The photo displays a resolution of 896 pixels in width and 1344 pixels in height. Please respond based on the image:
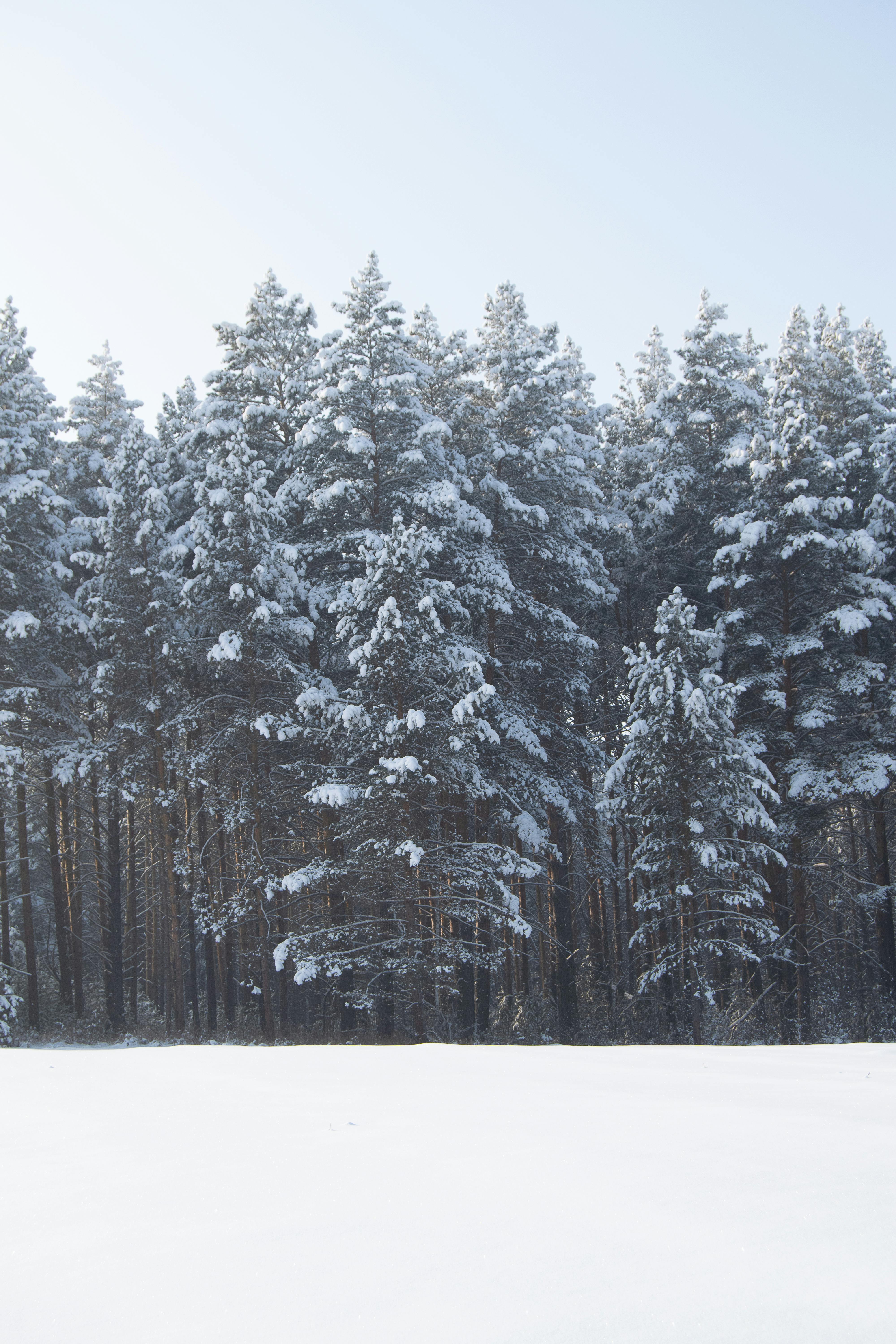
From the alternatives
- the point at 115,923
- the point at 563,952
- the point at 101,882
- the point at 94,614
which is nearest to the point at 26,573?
the point at 94,614

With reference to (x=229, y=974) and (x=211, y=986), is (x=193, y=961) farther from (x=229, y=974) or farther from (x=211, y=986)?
(x=211, y=986)

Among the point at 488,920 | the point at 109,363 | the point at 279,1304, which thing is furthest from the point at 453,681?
the point at 109,363

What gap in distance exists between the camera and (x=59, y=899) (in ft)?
83.3

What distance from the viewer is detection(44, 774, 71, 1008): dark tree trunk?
2372cm

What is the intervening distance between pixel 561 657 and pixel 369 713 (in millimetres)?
6072

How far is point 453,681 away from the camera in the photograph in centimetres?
1580

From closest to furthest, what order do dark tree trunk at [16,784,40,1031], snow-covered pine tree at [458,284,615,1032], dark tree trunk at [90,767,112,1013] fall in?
1. snow-covered pine tree at [458,284,615,1032]
2. dark tree trunk at [16,784,40,1031]
3. dark tree trunk at [90,767,112,1013]

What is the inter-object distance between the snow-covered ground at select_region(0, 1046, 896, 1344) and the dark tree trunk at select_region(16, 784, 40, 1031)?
17971mm

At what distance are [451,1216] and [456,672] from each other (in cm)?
1263

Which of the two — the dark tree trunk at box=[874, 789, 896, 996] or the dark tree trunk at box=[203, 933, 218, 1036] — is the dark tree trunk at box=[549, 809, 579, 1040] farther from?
the dark tree trunk at box=[203, 933, 218, 1036]

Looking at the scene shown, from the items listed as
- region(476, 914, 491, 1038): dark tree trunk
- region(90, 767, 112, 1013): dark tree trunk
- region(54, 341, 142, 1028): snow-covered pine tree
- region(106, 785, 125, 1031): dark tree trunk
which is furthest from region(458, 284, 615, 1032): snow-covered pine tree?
region(90, 767, 112, 1013): dark tree trunk

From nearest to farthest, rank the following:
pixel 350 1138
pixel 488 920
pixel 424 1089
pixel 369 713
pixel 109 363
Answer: pixel 350 1138
pixel 424 1089
pixel 369 713
pixel 488 920
pixel 109 363

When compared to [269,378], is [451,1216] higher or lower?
lower

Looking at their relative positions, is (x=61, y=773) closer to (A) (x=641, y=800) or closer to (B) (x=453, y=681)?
(B) (x=453, y=681)
